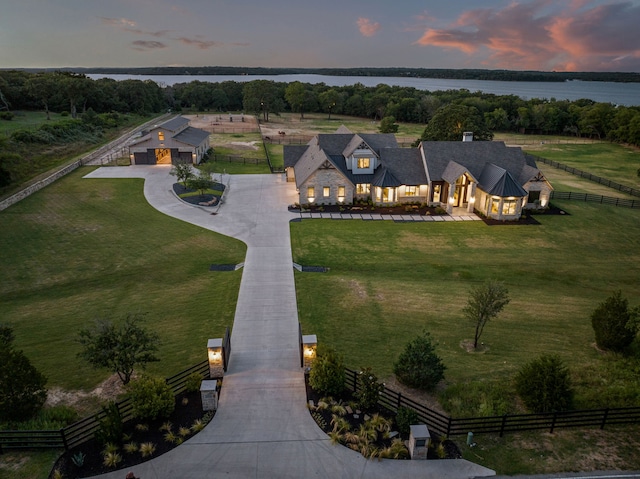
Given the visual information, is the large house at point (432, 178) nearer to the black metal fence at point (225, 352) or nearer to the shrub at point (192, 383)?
the black metal fence at point (225, 352)

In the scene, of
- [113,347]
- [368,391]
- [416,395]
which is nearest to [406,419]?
[368,391]

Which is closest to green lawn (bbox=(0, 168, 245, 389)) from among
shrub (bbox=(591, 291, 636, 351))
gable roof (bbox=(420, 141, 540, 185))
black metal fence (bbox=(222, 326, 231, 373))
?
black metal fence (bbox=(222, 326, 231, 373))

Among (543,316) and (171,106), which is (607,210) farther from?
(171,106)

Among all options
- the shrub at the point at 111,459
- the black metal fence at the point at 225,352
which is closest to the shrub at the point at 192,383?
the black metal fence at the point at 225,352

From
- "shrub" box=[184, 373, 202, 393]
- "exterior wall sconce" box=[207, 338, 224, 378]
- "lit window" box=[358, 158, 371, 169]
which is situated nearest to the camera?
"shrub" box=[184, 373, 202, 393]

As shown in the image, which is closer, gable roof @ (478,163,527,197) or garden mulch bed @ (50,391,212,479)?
garden mulch bed @ (50,391,212,479)

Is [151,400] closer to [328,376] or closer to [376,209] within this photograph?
[328,376]

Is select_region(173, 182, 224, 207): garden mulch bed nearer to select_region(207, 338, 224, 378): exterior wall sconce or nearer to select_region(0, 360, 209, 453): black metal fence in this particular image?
select_region(207, 338, 224, 378): exterior wall sconce
